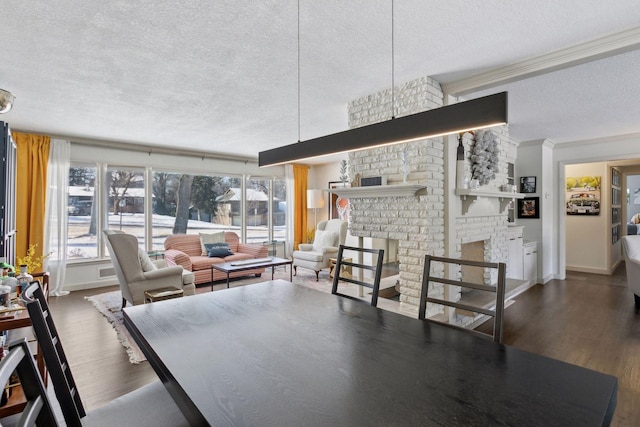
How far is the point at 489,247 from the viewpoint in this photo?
414 cm

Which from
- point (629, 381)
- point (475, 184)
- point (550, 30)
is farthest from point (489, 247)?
point (550, 30)

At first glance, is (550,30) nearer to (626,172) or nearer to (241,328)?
(241,328)

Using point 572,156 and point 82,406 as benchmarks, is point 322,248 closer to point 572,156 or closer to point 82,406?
point 572,156

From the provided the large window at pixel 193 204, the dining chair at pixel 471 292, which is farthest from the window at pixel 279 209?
the dining chair at pixel 471 292

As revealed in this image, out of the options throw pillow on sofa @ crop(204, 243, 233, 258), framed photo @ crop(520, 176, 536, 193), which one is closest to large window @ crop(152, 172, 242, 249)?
throw pillow on sofa @ crop(204, 243, 233, 258)

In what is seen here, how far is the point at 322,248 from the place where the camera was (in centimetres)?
639

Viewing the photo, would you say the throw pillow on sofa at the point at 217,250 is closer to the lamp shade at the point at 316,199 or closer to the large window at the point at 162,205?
the large window at the point at 162,205

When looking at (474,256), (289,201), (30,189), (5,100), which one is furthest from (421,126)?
(289,201)

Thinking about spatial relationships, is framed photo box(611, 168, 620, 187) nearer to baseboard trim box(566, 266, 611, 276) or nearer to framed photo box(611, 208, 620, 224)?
framed photo box(611, 208, 620, 224)

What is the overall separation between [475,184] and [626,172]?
6.64 m

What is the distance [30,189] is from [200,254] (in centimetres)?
265

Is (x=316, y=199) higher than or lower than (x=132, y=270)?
higher

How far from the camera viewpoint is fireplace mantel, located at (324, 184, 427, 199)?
305 cm

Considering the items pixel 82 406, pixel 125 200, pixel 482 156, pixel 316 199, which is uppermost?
pixel 482 156
